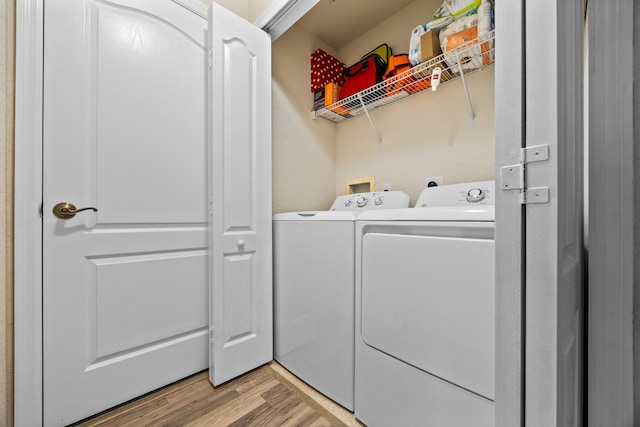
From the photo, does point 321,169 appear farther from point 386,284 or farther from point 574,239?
point 574,239

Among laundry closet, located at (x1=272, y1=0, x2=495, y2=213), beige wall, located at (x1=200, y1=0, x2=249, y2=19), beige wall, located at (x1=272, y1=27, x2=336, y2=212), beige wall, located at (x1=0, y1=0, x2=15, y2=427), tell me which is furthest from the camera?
beige wall, located at (x1=272, y1=27, x2=336, y2=212)

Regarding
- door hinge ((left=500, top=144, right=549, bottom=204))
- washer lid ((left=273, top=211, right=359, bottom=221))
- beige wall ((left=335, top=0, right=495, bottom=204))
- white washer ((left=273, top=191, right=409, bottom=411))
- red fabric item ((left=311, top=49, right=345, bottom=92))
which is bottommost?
white washer ((left=273, top=191, right=409, bottom=411))

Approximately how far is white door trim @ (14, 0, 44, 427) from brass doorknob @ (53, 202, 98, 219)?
0.06 meters

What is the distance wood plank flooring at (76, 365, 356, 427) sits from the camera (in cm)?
118

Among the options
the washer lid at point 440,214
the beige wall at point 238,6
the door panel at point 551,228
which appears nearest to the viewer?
the door panel at point 551,228

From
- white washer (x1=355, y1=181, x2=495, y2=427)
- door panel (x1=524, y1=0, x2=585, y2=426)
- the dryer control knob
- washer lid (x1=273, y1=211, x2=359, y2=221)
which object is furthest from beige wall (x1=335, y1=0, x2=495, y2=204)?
door panel (x1=524, y1=0, x2=585, y2=426)

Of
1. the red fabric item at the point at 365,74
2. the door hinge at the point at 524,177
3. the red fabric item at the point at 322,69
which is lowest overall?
the door hinge at the point at 524,177

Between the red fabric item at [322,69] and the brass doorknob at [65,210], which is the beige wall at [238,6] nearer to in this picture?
the red fabric item at [322,69]

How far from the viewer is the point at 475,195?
1293 mm

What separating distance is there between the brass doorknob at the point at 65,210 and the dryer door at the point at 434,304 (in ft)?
4.19

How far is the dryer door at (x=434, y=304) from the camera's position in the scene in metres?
0.82

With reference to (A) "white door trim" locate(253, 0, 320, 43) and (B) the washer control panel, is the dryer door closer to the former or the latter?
(B) the washer control panel

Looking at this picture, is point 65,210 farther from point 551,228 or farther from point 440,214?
point 551,228

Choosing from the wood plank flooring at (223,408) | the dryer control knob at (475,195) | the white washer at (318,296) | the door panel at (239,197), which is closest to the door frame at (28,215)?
the wood plank flooring at (223,408)
